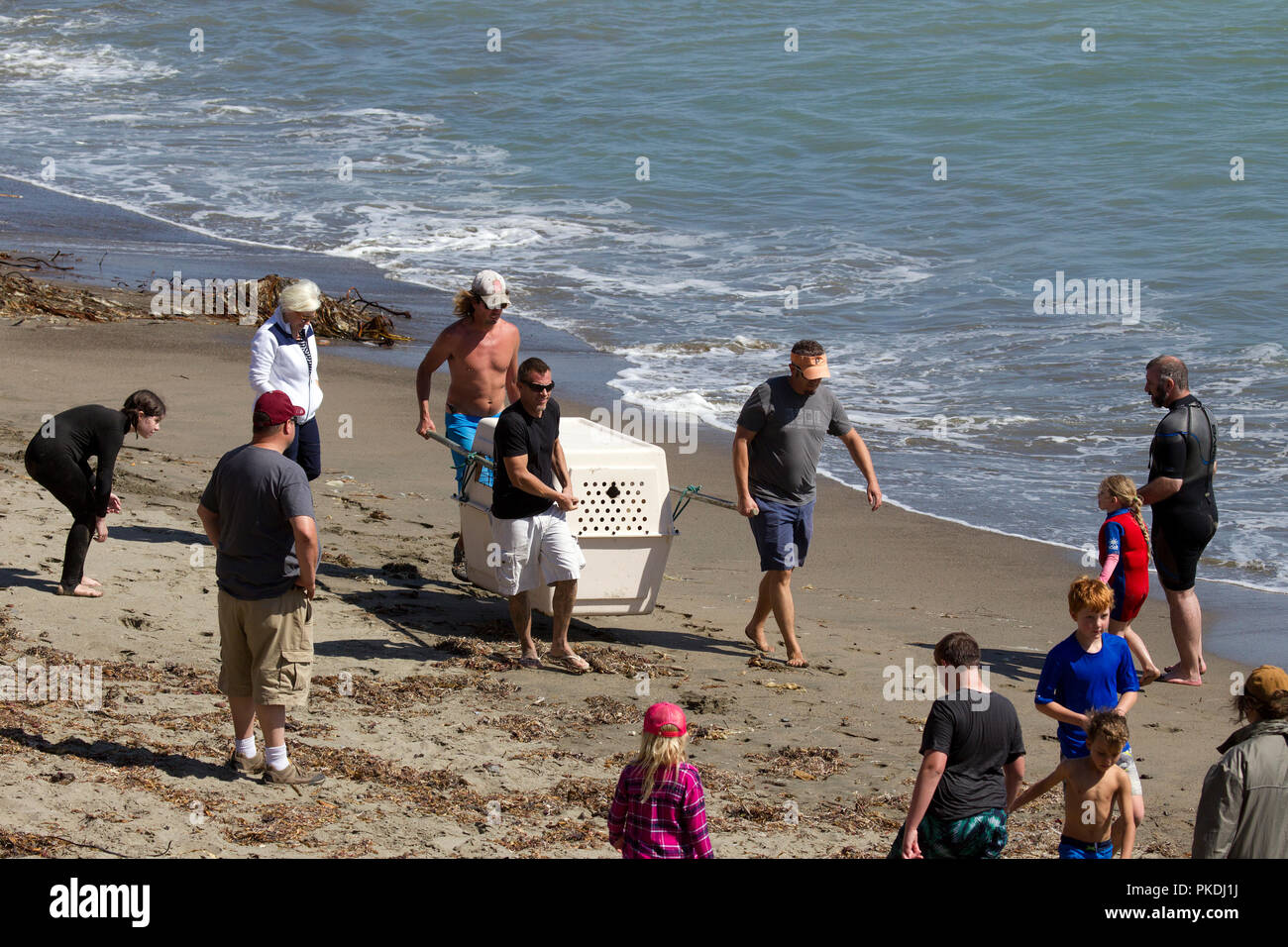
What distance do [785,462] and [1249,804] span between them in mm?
3814

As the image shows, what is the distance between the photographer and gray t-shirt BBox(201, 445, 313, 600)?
522cm

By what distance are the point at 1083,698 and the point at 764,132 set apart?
25.0m

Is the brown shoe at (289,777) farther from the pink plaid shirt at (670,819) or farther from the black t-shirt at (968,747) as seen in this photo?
the black t-shirt at (968,747)

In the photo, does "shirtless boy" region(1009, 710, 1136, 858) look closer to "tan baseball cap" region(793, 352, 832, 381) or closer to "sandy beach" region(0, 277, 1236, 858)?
"sandy beach" region(0, 277, 1236, 858)

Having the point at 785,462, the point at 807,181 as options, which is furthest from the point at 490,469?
the point at 807,181

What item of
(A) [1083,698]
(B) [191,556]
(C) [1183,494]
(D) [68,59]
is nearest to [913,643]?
(C) [1183,494]

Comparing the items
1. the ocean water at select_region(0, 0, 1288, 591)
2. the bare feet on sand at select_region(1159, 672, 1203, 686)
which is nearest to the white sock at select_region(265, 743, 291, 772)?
the bare feet on sand at select_region(1159, 672, 1203, 686)

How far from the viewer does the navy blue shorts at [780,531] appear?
24.8ft

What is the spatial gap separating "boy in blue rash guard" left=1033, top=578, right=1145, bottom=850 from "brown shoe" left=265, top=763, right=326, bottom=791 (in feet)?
9.01

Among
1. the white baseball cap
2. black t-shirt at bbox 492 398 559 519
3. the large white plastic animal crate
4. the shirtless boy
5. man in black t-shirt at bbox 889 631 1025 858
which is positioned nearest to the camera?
man in black t-shirt at bbox 889 631 1025 858

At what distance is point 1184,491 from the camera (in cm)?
759

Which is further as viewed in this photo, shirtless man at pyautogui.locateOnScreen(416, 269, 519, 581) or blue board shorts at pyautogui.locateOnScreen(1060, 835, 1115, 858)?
shirtless man at pyautogui.locateOnScreen(416, 269, 519, 581)

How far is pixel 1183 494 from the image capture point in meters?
7.60

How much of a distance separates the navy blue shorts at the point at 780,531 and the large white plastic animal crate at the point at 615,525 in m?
0.48
